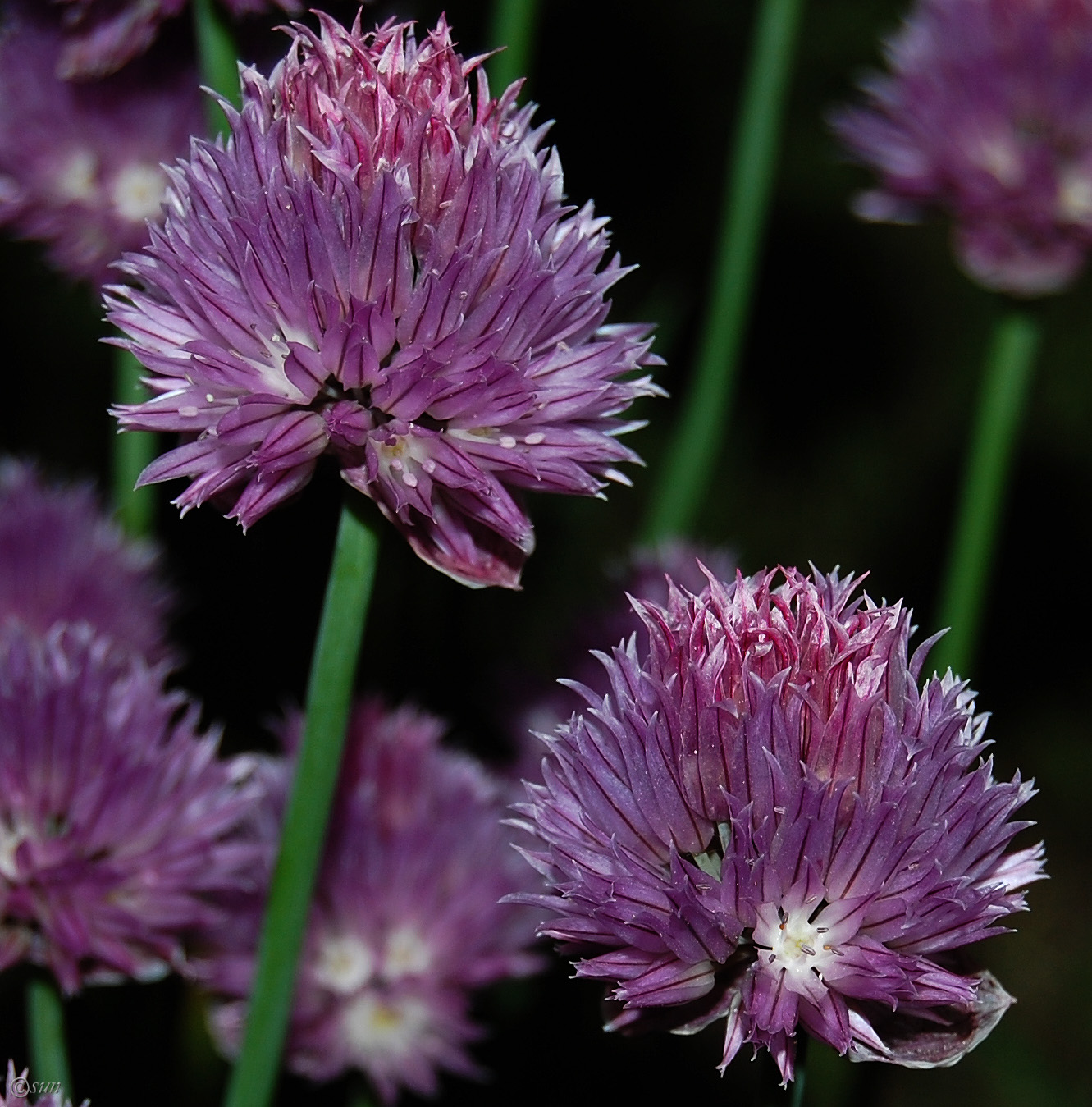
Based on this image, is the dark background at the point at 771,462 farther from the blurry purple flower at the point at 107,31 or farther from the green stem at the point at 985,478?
the blurry purple flower at the point at 107,31

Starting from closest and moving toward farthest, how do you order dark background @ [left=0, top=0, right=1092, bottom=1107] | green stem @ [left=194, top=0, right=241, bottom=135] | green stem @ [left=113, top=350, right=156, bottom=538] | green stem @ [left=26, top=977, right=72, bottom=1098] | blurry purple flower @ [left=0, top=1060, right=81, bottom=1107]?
blurry purple flower @ [left=0, top=1060, right=81, bottom=1107], green stem @ [left=26, top=977, right=72, bottom=1098], green stem @ [left=194, top=0, right=241, bottom=135], green stem @ [left=113, top=350, right=156, bottom=538], dark background @ [left=0, top=0, right=1092, bottom=1107]

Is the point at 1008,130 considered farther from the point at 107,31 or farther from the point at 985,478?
the point at 107,31

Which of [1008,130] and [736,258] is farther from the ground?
[1008,130]

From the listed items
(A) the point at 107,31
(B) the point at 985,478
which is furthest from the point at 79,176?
(B) the point at 985,478

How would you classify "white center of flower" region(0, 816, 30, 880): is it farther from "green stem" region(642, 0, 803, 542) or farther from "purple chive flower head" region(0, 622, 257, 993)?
"green stem" region(642, 0, 803, 542)

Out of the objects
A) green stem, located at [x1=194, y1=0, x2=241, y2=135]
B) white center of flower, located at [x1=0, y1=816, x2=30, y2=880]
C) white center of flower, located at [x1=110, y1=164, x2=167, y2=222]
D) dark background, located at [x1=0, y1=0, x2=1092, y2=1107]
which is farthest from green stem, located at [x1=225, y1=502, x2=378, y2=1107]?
dark background, located at [x1=0, y1=0, x2=1092, y2=1107]

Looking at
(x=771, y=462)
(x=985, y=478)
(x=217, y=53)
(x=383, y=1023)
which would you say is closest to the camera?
(x=217, y=53)
